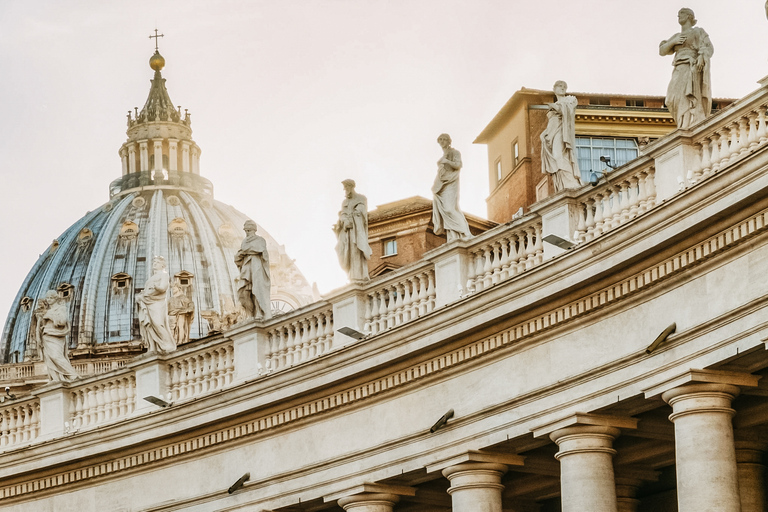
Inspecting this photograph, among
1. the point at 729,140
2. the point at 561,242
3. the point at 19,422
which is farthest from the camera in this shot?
the point at 19,422

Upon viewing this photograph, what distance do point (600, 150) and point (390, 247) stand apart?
7681 millimetres

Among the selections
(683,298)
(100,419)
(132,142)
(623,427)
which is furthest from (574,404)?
(132,142)

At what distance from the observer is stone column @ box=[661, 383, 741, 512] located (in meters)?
29.2

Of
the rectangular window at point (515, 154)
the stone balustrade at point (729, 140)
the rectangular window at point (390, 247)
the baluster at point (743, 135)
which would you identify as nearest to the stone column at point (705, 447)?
the stone balustrade at point (729, 140)

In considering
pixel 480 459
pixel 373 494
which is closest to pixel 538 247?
pixel 480 459

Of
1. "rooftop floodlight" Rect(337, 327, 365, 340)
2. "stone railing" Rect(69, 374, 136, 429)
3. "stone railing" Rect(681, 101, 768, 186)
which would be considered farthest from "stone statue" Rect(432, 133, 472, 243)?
"stone railing" Rect(69, 374, 136, 429)

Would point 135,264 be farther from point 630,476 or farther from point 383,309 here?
point 630,476

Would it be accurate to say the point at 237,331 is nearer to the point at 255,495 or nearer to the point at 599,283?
the point at 255,495

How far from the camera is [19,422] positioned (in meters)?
44.2

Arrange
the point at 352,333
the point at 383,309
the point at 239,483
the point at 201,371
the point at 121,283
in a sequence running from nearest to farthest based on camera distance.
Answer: the point at 352,333, the point at 383,309, the point at 239,483, the point at 201,371, the point at 121,283

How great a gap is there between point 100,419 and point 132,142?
6016 inches

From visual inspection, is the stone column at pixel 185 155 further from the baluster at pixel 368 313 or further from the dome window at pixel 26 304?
the baluster at pixel 368 313

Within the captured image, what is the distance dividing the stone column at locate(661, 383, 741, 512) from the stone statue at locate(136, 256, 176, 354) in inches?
607

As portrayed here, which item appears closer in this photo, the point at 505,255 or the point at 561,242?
the point at 561,242
